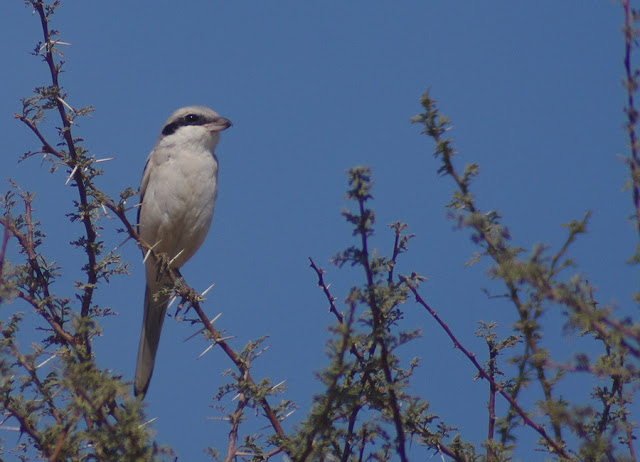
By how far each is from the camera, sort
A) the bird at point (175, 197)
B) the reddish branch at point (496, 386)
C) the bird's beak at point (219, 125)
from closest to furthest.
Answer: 1. the reddish branch at point (496, 386)
2. the bird at point (175, 197)
3. the bird's beak at point (219, 125)

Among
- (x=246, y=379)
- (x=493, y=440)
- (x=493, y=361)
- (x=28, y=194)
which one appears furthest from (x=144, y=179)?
(x=493, y=440)

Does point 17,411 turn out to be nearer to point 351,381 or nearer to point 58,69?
point 351,381

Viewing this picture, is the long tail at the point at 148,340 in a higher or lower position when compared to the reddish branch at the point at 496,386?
higher

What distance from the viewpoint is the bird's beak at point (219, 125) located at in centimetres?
498

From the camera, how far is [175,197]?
4.64 meters

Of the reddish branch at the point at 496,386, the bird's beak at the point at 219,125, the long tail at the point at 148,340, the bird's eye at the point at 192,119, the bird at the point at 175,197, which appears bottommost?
the reddish branch at the point at 496,386

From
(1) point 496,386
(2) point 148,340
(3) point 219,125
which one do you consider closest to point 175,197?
(3) point 219,125

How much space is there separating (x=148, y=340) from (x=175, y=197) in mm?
998

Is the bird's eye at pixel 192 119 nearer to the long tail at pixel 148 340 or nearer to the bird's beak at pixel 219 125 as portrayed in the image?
the bird's beak at pixel 219 125

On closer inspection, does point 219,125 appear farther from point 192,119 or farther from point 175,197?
point 175,197

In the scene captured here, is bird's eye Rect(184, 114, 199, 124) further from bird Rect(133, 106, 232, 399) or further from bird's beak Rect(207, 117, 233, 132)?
bird's beak Rect(207, 117, 233, 132)

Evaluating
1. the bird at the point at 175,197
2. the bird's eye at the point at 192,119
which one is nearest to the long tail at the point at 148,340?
the bird at the point at 175,197

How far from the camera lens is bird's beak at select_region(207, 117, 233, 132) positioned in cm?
498

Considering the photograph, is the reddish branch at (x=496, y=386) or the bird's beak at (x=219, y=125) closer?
the reddish branch at (x=496, y=386)
